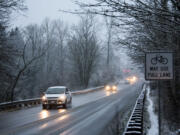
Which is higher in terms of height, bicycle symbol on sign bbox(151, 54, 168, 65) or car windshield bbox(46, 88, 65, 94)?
bicycle symbol on sign bbox(151, 54, 168, 65)

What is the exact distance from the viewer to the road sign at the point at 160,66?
8961mm

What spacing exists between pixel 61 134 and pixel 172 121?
689 centimetres

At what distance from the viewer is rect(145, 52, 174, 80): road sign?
29.4 feet

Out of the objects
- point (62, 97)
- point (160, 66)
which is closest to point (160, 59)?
point (160, 66)

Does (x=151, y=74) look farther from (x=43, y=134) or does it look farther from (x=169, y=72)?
(x=43, y=134)

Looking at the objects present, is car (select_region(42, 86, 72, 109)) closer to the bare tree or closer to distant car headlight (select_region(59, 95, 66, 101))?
distant car headlight (select_region(59, 95, 66, 101))

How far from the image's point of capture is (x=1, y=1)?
22469 millimetres

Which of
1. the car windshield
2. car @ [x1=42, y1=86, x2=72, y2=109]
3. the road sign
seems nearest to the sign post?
the road sign

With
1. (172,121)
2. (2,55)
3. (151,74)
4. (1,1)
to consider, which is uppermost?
(1,1)

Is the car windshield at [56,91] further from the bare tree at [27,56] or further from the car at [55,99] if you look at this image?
the bare tree at [27,56]

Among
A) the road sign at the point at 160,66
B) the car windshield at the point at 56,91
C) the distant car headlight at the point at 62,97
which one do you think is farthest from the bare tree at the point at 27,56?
the road sign at the point at 160,66

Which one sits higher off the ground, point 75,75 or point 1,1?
point 1,1

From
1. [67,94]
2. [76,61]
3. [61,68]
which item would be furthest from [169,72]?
[61,68]

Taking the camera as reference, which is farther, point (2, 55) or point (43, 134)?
point (2, 55)
